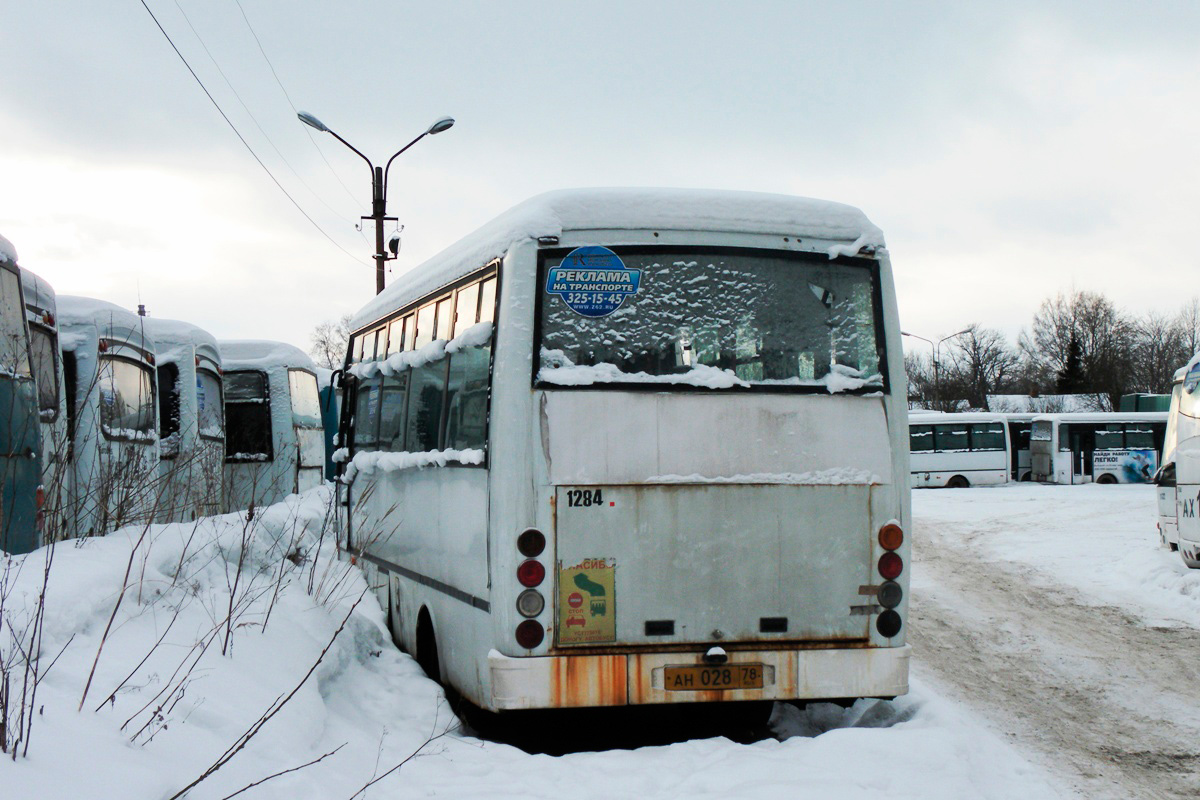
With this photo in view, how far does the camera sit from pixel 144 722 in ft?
14.5

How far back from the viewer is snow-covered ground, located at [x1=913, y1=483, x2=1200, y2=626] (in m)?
13.0

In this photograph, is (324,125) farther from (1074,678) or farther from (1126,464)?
(1126,464)

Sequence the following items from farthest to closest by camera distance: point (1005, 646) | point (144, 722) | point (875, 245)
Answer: point (1005, 646)
point (875, 245)
point (144, 722)

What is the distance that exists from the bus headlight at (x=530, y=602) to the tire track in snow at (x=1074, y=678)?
2.84m

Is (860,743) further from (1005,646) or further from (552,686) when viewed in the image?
(1005,646)

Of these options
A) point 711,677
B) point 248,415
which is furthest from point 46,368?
point 248,415

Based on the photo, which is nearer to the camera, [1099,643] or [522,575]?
[522,575]

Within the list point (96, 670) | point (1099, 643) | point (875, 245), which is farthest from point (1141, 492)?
point (96, 670)

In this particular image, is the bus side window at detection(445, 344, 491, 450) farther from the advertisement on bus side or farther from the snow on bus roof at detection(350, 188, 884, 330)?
the advertisement on bus side

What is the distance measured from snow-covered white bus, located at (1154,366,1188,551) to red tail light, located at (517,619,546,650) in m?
10.9

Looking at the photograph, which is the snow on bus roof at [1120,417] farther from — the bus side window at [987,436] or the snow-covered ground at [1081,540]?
the snow-covered ground at [1081,540]

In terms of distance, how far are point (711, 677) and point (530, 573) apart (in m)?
1.11

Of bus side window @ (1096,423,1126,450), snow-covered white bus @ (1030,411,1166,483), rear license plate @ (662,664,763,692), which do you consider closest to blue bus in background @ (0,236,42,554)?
rear license plate @ (662,664,763,692)

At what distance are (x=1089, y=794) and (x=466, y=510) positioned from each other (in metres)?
3.54
